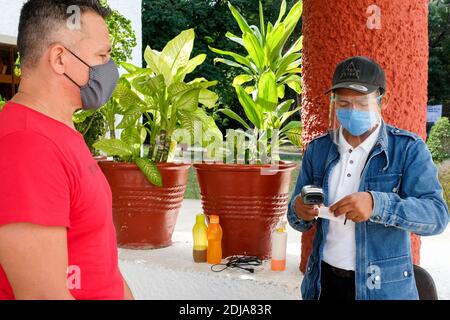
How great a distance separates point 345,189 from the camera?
5.36 ft

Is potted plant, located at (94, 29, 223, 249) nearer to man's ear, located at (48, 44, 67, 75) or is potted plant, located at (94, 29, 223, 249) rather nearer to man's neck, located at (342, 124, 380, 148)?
man's neck, located at (342, 124, 380, 148)

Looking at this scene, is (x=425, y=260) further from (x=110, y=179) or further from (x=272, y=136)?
(x=110, y=179)

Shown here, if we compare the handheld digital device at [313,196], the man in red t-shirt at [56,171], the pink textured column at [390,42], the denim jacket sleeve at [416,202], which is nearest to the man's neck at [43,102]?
the man in red t-shirt at [56,171]

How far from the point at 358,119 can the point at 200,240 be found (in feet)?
5.52

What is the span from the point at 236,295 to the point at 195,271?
0.98 ft

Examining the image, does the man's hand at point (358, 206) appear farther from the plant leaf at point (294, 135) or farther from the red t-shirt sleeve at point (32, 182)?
the plant leaf at point (294, 135)

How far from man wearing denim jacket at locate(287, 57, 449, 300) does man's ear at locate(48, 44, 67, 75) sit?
79 cm

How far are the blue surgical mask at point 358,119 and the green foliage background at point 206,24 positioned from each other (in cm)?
1598

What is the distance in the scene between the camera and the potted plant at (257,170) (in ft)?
9.86

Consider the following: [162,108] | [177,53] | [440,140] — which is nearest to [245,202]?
[162,108]

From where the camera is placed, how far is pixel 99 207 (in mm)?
1070

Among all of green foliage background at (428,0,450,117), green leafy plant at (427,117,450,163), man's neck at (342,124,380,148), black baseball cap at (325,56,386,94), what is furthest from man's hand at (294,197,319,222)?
green foliage background at (428,0,450,117)

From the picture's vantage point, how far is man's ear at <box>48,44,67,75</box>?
1.08 m
